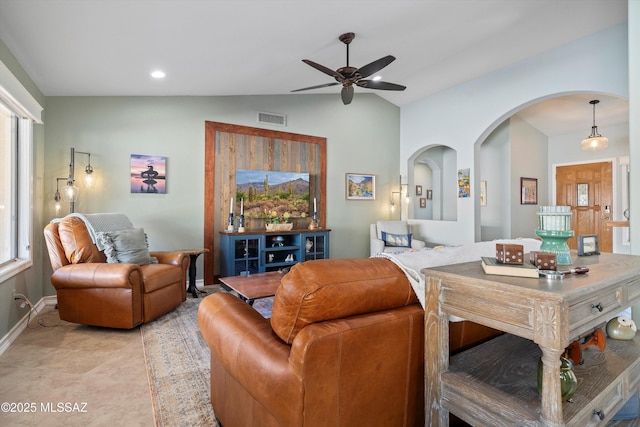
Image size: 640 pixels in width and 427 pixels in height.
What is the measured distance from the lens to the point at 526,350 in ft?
5.08

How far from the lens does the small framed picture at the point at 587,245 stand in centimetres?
161

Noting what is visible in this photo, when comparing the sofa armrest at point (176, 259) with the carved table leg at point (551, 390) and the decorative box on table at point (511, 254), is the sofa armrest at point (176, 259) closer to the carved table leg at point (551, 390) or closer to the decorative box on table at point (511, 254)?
the decorative box on table at point (511, 254)

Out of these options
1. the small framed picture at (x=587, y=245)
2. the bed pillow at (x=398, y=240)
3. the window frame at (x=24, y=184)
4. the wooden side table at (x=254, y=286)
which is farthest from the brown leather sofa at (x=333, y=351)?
the bed pillow at (x=398, y=240)

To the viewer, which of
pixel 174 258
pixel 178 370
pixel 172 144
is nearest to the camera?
pixel 178 370

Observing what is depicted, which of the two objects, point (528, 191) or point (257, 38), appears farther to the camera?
point (528, 191)

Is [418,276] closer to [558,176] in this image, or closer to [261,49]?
[261,49]

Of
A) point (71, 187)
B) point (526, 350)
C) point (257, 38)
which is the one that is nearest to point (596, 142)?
point (526, 350)

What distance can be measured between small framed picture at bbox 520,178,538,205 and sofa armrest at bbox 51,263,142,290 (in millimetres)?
6464

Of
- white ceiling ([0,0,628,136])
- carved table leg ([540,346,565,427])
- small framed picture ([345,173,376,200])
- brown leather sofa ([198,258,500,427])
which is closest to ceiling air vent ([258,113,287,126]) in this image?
white ceiling ([0,0,628,136])

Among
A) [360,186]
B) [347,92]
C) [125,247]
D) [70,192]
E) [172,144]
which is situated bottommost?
[125,247]

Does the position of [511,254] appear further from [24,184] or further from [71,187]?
[71,187]

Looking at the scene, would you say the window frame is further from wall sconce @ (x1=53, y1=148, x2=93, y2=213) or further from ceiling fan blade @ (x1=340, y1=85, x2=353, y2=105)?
ceiling fan blade @ (x1=340, y1=85, x2=353, y2=105)

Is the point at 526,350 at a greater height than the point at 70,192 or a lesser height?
lesser

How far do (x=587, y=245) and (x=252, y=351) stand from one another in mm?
1676
